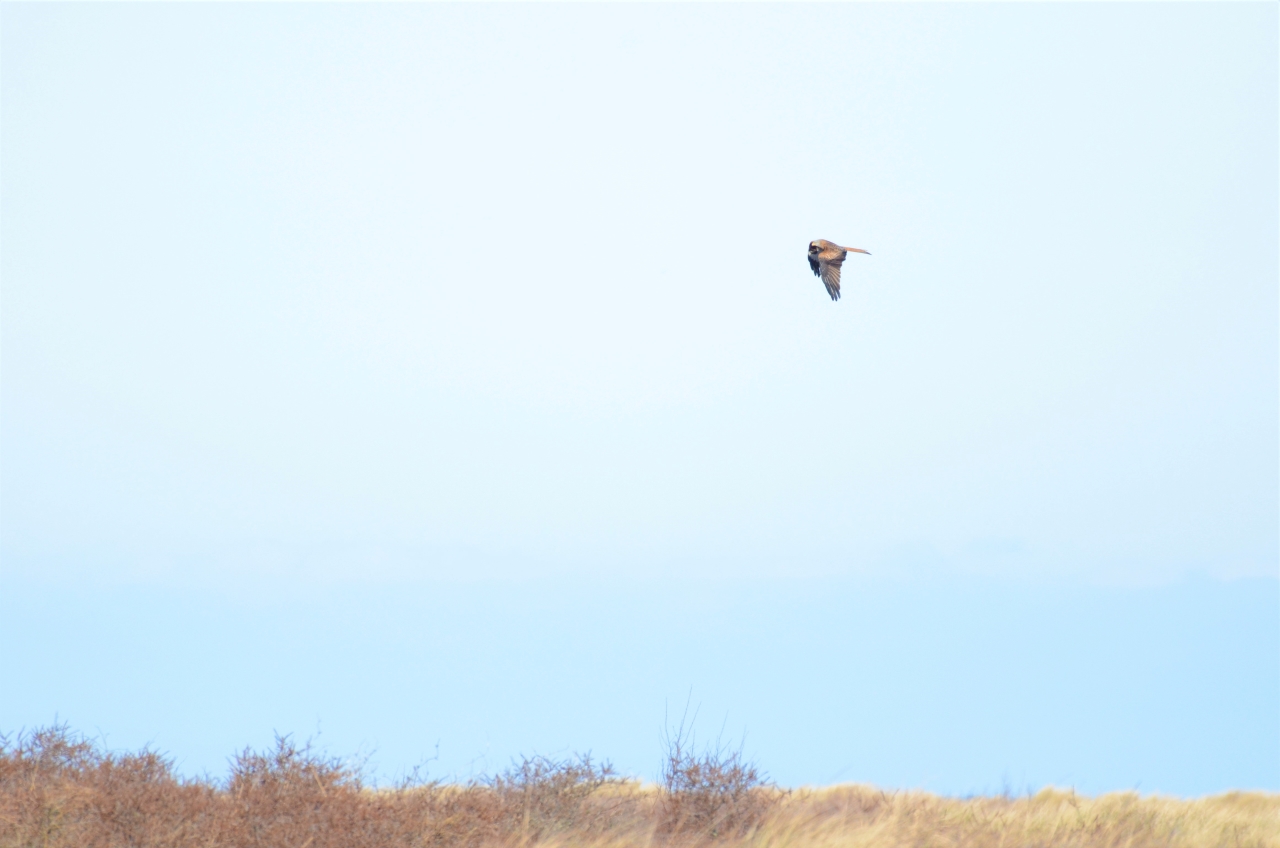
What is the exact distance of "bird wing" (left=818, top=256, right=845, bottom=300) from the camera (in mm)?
13992

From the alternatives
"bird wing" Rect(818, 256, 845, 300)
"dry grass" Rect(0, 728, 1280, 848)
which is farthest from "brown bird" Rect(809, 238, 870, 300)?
"dry grass" Rect(0, 728, 1280, 848)

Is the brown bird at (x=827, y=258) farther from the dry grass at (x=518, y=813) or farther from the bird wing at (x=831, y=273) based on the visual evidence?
the dry grass at (x=518, y=813)

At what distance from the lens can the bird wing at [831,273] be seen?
13992 mm

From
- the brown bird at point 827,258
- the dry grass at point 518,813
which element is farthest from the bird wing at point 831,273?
the dry grass at point 518,813

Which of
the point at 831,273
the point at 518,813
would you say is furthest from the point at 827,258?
the point at 518,813

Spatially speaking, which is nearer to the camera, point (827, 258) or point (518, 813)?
point (518, 813)

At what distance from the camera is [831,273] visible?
14.1 m

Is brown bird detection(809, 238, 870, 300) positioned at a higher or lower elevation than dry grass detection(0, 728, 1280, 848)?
higher

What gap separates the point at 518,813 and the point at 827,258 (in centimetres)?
717

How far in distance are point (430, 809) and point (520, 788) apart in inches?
56.4

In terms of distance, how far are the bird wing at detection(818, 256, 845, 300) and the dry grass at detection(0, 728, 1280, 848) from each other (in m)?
5.51

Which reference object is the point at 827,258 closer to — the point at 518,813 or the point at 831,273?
the point at 831,273

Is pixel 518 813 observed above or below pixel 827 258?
below

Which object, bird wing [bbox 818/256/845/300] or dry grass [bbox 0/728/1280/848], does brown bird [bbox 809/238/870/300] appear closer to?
bird wing [bbox 818/256/845/300]
